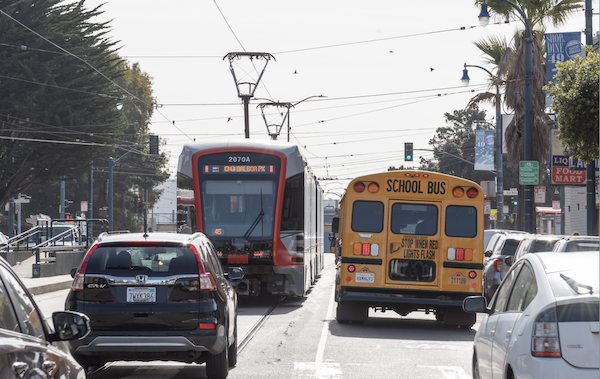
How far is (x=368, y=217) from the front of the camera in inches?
583

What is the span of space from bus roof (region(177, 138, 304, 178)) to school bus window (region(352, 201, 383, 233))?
13.5ft

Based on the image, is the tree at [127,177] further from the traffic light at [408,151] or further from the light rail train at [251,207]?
the light rail train at [251,207]

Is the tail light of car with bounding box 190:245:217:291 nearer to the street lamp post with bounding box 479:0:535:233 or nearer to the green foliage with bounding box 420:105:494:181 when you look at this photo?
the street lamp post with bounding box 479:0:535:233

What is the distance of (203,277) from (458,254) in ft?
23.1

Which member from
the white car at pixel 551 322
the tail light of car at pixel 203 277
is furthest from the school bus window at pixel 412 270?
the white car at pixel 551 322

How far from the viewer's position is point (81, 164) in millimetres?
42500

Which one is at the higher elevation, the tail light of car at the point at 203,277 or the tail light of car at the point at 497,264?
the tail light of car at the point at 203,277

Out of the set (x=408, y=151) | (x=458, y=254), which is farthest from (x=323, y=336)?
(x=408, y=151)

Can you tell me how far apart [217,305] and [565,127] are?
491 inches

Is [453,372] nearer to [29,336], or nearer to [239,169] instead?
[29,336]

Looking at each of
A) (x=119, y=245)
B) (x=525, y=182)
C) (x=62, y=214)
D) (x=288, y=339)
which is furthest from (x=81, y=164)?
(x=119, y=245)

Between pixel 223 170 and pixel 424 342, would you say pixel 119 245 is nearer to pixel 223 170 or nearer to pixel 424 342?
pixel 424 342

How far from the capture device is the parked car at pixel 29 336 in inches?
143

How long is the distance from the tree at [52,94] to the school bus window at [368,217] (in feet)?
86.4
